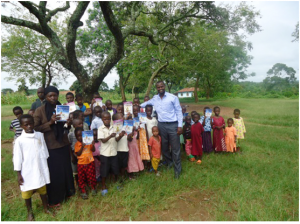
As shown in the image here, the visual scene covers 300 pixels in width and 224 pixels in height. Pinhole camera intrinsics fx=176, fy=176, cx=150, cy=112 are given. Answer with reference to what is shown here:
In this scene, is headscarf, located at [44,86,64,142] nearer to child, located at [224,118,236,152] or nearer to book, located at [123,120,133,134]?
book, located at [123,120,133,134]

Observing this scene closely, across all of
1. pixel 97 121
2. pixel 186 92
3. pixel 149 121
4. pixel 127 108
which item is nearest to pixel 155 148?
pixel 149 121

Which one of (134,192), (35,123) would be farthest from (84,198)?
(35,123)

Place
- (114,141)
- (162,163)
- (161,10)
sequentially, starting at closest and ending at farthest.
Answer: (114,141)
(162,163)
(161,10)

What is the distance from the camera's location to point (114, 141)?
342 centimetres

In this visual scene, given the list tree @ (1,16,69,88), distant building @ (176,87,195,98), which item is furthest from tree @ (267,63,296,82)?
tree @ (1,16,69,88)

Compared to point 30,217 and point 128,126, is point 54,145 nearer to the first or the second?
point 30,217

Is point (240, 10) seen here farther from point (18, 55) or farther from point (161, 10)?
point (18, 55)

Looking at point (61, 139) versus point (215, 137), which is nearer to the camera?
point (61, 139)

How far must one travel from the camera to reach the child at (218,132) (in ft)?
16.7

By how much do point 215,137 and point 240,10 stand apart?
675 centimetres

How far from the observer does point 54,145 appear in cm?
290

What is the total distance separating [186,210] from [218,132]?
9.43ft

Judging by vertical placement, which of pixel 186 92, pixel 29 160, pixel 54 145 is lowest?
pixel 29 160

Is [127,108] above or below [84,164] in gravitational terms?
above
